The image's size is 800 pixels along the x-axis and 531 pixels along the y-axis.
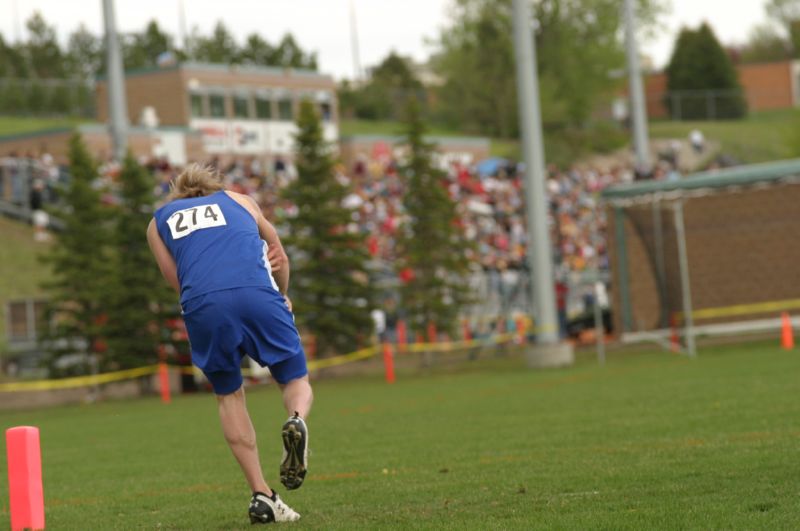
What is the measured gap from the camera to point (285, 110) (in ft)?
213

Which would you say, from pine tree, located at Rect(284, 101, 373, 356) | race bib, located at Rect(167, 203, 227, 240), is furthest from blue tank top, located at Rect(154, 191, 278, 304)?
pine tree, located at Rect(284, 101, 373, 356)

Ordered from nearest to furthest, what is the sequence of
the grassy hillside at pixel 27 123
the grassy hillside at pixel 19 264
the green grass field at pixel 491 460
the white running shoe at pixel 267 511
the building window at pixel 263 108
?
1. the green grass field at pixel 491 460
2. the white running shoe at pixel 267 511
3. the grassy hillside at pixel 19 264
4. the building window at pixel 263 108
5. the grassy hillside at pixel 27 123

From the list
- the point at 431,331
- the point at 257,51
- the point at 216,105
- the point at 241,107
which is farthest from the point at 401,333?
the point at 257,51

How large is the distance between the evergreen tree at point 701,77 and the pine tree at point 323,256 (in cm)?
6306

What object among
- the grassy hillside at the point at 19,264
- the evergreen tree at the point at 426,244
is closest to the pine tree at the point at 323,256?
the evergreen tree at the point at 426,244

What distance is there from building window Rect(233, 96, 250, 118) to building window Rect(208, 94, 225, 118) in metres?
0.54

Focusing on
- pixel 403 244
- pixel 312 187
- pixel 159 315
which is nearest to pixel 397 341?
pixel 403 244

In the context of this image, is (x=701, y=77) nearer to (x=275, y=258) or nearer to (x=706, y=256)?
(x=706, y=256)

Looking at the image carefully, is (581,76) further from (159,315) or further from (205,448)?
(205,448)

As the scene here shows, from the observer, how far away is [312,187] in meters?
31.0

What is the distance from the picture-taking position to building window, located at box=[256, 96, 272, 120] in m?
63.2

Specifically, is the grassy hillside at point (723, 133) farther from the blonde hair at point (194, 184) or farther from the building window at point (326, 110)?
the blonde hair at point (194, 184)

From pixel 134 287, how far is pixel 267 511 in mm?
21756

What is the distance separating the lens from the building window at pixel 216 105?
61.6 meters
